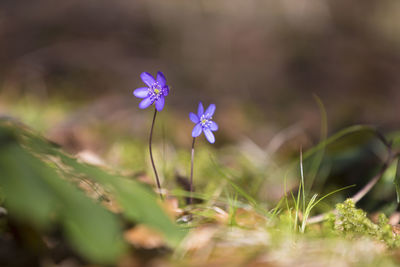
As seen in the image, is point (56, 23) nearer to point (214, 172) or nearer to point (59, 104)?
point (59, 104)

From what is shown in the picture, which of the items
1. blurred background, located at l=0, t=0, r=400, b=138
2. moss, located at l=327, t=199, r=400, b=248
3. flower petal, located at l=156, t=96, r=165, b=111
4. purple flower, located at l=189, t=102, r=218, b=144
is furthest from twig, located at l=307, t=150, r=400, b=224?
blurred background, located at l=0, t=0, r=400, b=138

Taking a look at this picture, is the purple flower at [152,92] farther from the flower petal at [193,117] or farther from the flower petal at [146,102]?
the flower petal at [193,117]

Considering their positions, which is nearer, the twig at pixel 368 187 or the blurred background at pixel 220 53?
the twig at pixel 368 187

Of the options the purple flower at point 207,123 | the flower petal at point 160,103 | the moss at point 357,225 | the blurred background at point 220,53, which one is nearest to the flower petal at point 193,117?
the purple flower at point 207,123

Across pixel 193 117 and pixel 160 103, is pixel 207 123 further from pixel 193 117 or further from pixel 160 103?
pixel 160 103

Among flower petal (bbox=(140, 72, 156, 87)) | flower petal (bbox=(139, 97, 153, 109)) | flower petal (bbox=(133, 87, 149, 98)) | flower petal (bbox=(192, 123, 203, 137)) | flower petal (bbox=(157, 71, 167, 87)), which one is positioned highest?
flower petal (bbox=(140, 72, 156, 87))

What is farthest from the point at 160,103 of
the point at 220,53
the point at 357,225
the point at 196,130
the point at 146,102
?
the point at 220,53

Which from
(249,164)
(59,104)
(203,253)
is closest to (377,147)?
(249,164)

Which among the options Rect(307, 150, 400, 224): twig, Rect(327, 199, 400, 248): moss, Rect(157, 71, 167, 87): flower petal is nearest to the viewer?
Rect(327, 199, 400, 248): moss

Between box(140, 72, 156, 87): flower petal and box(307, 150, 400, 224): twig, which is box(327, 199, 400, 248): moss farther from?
box(140, 72, 156, 87): flower petal
